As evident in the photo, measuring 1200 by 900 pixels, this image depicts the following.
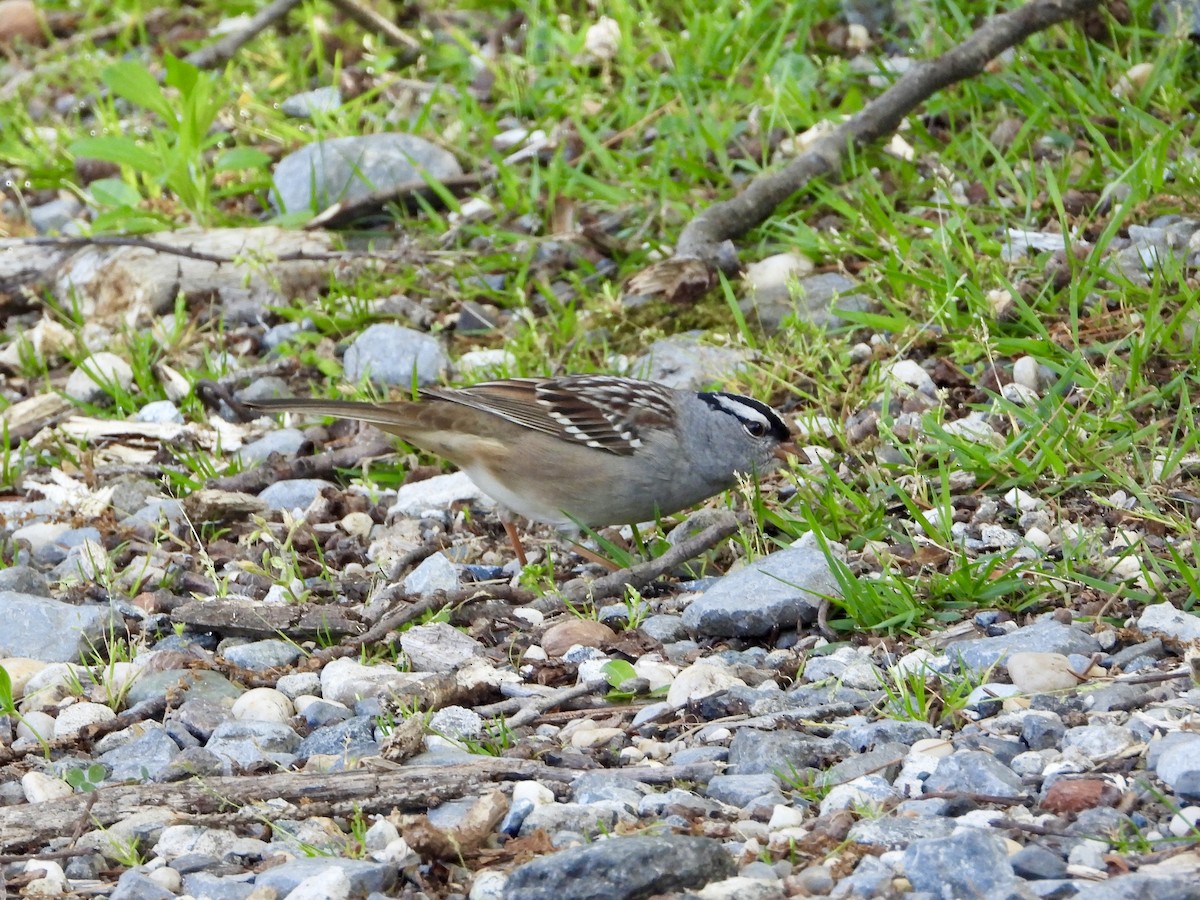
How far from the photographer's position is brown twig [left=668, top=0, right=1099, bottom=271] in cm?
650

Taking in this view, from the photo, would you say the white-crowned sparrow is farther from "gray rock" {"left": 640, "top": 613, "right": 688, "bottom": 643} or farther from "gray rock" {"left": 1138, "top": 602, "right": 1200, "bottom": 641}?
"gray rock" {"left": 1138, "top": 602, "right": 1200, "bottom": 641}

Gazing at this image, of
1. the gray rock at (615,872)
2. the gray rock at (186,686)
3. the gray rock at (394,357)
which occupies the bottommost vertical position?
the gray rock at (394,357)

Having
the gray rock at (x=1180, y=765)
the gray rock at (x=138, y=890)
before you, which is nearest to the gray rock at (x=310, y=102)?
the gray rock at (x=138, y=890)

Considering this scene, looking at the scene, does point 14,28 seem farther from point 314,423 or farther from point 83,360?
point 314,423

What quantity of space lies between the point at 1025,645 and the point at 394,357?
317cm

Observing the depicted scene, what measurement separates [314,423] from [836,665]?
9.60 feet

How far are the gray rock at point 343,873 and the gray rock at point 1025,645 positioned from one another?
4.97ft

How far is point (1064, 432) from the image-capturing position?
478 centimetres

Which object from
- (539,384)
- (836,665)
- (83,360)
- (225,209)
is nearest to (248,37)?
(225,209)

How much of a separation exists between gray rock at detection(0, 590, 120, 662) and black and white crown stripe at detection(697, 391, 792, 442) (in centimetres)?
199

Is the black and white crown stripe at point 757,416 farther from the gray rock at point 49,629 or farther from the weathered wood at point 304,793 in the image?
the gray rock at point 49,629

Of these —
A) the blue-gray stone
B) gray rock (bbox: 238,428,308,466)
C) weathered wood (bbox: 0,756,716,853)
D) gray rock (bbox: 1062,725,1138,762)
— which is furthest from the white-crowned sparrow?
gray rock (bbox: 1062,725,1138,762)

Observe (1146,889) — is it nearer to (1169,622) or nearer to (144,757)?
(1169,622)

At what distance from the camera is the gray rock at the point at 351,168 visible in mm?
7480
